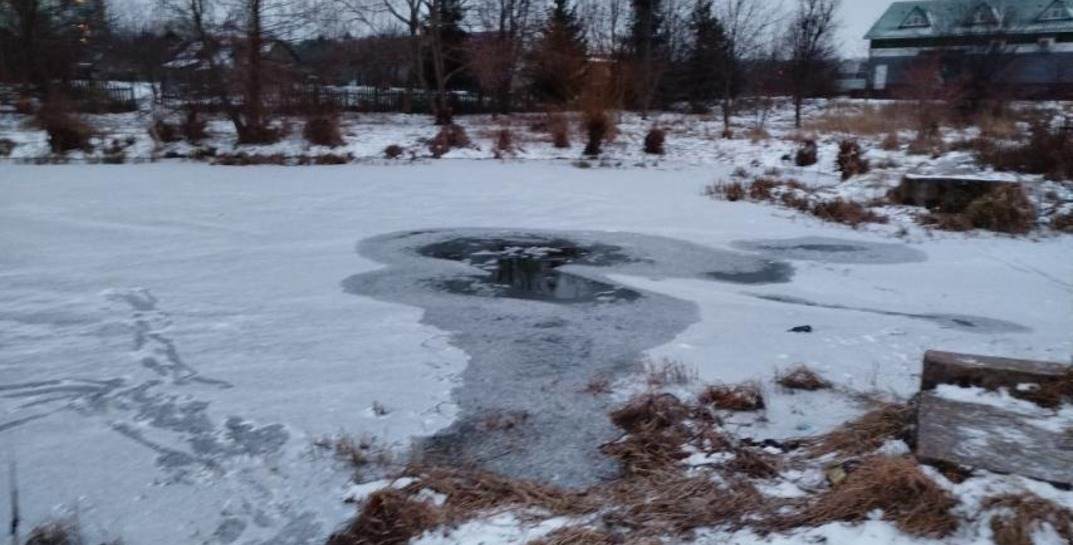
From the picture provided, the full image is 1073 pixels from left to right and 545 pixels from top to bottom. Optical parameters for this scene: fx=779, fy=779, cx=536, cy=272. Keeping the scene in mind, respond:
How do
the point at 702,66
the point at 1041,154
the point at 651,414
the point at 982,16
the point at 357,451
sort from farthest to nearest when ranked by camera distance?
1. the point at 702,66
2. the point at 982,16
3. the point at 1041,154
4. the point at 651,414
5. the point at 357,451

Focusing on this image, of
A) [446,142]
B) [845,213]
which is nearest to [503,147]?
[446,142]

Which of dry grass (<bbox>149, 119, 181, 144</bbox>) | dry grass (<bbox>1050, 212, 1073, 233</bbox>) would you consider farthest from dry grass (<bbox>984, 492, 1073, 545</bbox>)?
dry grass (<bbox>149, 119, 181, 144</bbox>)

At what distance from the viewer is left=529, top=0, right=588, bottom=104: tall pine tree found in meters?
26.8

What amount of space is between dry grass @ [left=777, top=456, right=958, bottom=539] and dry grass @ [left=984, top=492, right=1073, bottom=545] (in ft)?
0.48

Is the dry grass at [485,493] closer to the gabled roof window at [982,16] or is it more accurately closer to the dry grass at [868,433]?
the dry grass at [868,433]

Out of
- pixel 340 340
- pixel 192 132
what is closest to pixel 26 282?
pixel 340 340

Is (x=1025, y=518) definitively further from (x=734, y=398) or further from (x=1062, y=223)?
(x=1062, y=223)

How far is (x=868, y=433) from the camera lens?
378 centimetres

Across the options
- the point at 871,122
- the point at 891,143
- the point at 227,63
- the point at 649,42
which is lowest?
the point at 891,143

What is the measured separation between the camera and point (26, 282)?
7238mm

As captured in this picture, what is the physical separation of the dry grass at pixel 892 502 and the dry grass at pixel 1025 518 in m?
0.15

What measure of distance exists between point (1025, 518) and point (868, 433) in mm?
1034

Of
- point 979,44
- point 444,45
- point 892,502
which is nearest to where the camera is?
point 892,502

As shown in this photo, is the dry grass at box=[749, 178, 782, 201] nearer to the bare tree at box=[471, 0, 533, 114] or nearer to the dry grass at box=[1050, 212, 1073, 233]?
the dry grass at box=[1050, 212, 1073, 233]
